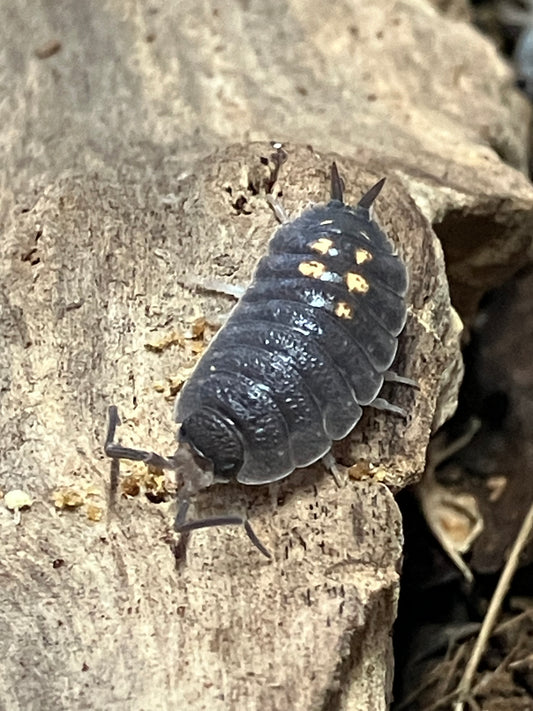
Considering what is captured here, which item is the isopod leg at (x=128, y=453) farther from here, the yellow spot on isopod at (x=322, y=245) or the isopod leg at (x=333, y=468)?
the yellow spot on isopod at (x=322, y=245)

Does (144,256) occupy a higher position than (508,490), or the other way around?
(144,256)

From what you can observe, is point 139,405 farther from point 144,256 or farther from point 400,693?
point 400,693

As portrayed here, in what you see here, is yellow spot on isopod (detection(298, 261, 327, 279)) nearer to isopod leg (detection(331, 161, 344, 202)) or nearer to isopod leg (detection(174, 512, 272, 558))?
isopod leg (detection(331, 161, 344, 202))

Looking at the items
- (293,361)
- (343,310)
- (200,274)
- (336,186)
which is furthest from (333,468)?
(336,186)

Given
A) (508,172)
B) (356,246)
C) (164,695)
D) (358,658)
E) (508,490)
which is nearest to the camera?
(164,695)

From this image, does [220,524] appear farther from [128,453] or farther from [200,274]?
[200,274]

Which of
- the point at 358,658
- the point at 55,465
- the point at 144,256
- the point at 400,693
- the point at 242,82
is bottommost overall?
the point at 400,693

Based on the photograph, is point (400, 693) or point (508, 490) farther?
point (508, 490)

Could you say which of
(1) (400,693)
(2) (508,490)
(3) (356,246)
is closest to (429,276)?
(3) (356,246)
